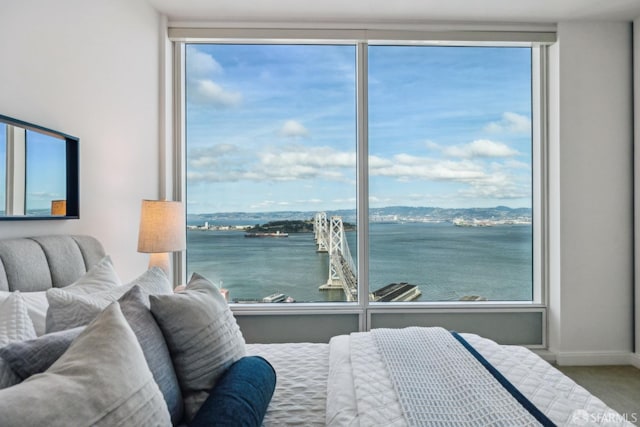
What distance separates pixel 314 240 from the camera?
11.5 ft

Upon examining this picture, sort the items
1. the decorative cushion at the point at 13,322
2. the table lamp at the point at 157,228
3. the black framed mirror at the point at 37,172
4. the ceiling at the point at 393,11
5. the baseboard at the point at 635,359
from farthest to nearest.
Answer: the baseboard at the point at 635,359, the ceiling at the point at 393,11, the table lamp at the point at 157,228, the black framed mirror at the point at 37,172, the decorative cushion at the point at 13,322

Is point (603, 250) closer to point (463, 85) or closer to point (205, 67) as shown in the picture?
point (463, 85)

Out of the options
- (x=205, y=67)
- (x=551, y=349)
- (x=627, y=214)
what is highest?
(x=205, y=67)

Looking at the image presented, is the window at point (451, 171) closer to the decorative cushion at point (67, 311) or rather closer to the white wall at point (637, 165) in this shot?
the white wall at point (637, 165)

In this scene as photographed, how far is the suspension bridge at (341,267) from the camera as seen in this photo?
3.46m

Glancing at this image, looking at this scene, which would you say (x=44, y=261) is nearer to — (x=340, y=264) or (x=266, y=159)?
(x=266, y=159)

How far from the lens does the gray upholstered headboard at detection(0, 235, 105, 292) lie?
153cm

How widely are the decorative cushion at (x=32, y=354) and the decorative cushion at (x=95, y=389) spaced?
0.30 feet

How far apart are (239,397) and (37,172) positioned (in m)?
1.42

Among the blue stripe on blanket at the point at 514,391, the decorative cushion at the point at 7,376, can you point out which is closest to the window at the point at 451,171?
the blue stripe on blanket at the point at 514,391

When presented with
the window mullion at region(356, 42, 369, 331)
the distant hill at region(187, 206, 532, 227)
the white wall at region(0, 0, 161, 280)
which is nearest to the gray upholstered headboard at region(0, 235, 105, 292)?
the white wall at region(0, 0, 161, 280)

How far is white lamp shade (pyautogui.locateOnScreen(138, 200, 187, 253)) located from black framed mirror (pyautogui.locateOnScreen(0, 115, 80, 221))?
47 cm


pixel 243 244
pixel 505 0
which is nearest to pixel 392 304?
pixel 243 244

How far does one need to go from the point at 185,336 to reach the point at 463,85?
307cm
